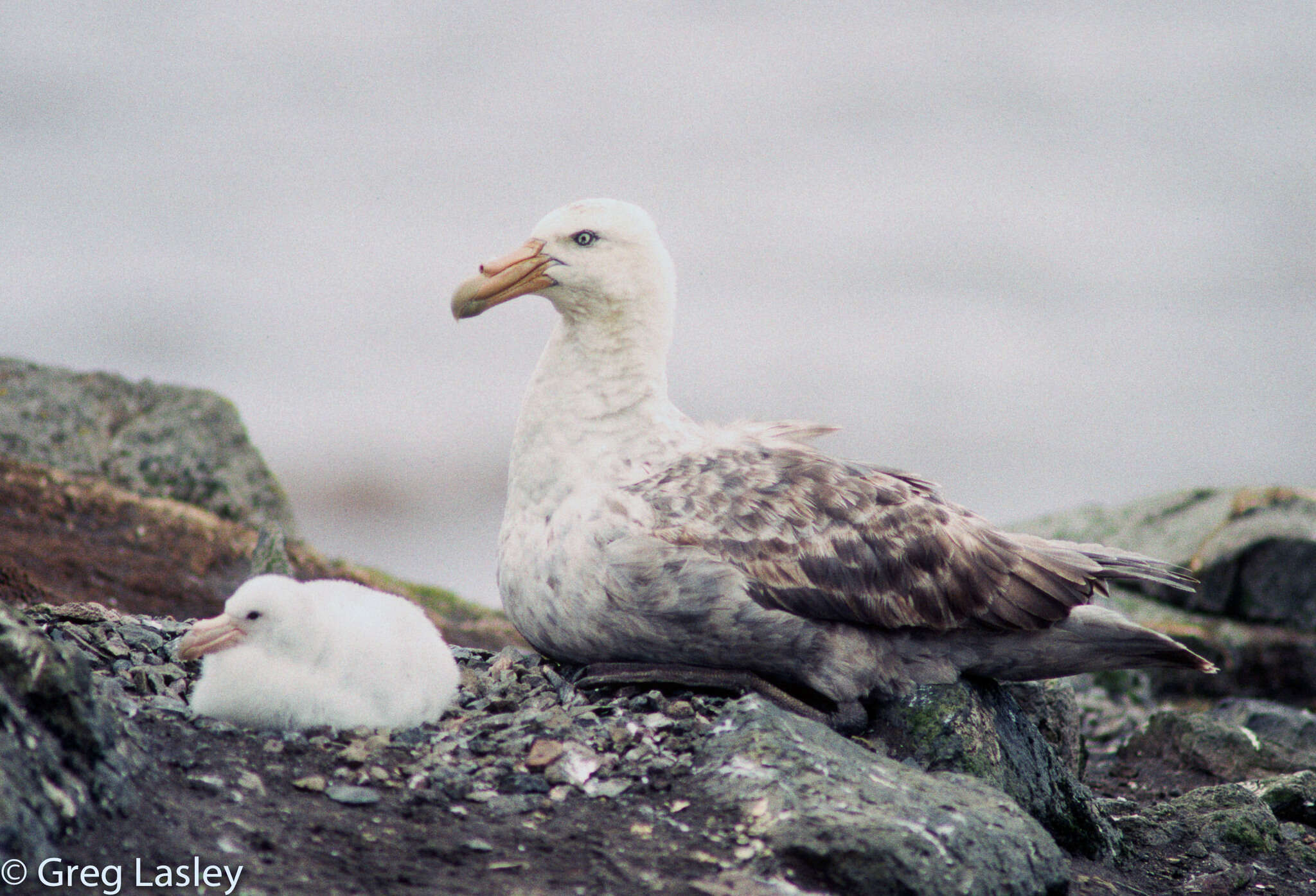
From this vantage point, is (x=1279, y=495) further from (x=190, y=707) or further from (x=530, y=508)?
(x=190, y=707)

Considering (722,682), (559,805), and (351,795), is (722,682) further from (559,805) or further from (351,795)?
(351,795)

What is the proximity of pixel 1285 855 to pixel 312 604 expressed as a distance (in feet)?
16.5

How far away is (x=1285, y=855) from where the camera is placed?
6.59m

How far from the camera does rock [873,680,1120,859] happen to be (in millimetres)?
5996

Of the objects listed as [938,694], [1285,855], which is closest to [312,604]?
[938,694]

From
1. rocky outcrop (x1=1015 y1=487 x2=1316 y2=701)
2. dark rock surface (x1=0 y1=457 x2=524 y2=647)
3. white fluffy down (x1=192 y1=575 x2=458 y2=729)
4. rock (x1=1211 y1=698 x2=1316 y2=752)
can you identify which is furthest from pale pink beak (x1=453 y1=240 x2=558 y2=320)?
rocky outcrop (x1=1015 y1=487 x2=1316 y2=701)

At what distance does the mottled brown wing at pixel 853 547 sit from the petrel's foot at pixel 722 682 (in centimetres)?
41

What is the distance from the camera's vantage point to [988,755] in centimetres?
604

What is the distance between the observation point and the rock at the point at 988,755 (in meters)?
6.00

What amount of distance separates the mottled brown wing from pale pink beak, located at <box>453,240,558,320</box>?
1.25 metres

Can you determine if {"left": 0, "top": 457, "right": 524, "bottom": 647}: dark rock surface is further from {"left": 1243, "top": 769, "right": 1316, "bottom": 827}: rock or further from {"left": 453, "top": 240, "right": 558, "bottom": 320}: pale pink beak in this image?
{"left": 1243, "top": 769, "right": 1316, "bottom": 827}: rock

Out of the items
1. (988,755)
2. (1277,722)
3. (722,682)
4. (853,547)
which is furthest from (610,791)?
(1277,722)

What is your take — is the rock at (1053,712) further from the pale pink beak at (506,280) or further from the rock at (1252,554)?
the rock at (1252,554)

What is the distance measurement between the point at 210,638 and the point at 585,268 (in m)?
2.64
